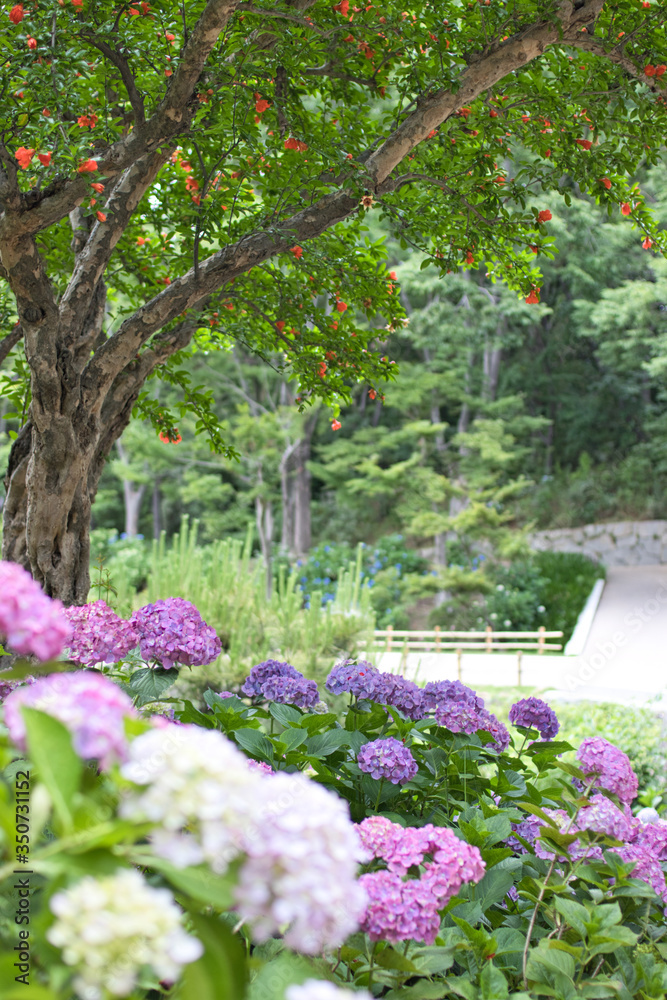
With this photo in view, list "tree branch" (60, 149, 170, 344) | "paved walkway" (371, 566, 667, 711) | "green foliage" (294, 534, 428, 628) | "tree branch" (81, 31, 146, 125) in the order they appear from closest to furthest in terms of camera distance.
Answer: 1. "tree branch" (81, 31, 146, 125)
2. "tree branch" (60, 149, 170, 344)
3. "paved walkway" (371, 566, 667, 711)
4. "green foliage" (294, 534, 428, 628)

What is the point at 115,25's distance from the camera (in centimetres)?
223

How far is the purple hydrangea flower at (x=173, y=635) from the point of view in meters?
1.65

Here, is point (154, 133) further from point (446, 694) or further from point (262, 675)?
point (446, 694)

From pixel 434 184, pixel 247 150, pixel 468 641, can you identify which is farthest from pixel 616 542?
pixel 247 150

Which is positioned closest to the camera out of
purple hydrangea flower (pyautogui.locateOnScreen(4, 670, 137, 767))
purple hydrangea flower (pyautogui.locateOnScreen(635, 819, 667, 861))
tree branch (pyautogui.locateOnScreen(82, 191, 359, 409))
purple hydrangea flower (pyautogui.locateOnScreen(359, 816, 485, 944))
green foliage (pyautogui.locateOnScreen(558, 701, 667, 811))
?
purple hydrangea flower (pyautogui.locateOnScreen(4, 670, 137, 767))

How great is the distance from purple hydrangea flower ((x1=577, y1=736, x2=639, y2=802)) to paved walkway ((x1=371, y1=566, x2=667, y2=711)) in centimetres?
407

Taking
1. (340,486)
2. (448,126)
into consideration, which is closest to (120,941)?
(448,126)

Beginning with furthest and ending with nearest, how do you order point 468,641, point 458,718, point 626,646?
1. point 468,641
2. point 626,646
3. point 458,718

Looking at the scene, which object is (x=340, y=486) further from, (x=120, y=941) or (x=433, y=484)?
(x=120, y=941)

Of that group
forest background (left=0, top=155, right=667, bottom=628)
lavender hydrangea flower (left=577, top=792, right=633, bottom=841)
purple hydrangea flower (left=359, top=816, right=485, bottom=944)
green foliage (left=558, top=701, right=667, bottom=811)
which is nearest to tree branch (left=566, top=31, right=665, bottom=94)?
lavender hydrangea flower (left=577, top=792, right=633, bottom=841)

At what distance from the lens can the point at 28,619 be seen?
27.0 inches

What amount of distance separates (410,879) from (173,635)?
84cm

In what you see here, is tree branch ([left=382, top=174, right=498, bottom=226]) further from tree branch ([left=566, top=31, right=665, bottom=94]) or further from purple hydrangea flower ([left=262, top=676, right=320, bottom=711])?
purple hydrangea flower ([left=262, top=676, right=320, bottom=711])

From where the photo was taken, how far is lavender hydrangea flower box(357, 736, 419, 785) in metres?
1.47
